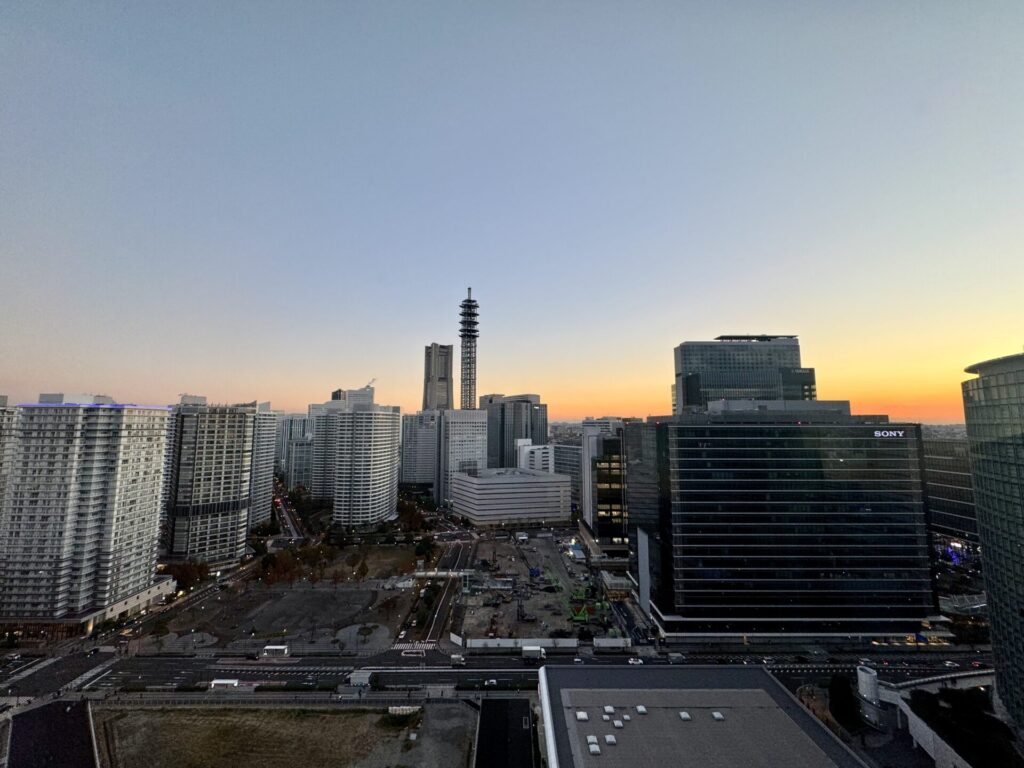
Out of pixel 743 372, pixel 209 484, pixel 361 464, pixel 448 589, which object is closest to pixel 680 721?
pixel 448 589

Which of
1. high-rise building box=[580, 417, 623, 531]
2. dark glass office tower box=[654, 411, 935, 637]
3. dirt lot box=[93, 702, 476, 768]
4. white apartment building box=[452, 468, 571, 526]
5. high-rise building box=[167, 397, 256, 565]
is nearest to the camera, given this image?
dirt lot box=[93, 702, 476, 768]

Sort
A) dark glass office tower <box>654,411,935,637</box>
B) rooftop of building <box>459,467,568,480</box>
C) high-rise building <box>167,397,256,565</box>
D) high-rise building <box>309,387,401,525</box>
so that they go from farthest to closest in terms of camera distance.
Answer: rooftop of building <box>459,467,568,480</box>, high-rise building <box>309,387,401,525</box>, high-rise building <box>167,397,256,565</box>, dark glass office tower <box>654,411,935,637</box>

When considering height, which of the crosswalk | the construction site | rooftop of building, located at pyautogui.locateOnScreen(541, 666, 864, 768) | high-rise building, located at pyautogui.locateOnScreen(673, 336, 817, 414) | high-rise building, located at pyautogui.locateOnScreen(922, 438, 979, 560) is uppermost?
high-rise building, located at pyautogui.locateOnScreen(673, 336, 817, 414)

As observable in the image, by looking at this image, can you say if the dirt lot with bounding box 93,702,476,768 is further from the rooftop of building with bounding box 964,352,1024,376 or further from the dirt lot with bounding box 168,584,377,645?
the rooftop of building with bounding box 964,352,1024,376

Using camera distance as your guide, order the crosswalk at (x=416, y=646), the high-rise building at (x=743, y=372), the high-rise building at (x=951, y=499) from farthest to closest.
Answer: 1. the high-rise building at (x=743, y=372)
2. the high-rise building at (x=951, y=499)
3. the crosswalk at (x=416, y=646)

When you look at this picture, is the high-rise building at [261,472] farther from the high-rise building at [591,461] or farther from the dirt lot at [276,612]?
the high-rise building at [591,461]

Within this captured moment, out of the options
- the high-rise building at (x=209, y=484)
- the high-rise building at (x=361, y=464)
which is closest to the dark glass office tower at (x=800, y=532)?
the high-rise building at (x=209, y=484)

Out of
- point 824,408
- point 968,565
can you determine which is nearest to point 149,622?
point 824,408

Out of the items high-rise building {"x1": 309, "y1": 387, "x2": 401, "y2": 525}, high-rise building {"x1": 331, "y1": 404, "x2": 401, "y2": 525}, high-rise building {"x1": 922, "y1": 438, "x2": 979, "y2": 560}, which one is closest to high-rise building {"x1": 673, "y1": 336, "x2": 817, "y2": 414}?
high-rise building {"x1": 922, "y1": 438, "x2": 979, "y2": 560}
